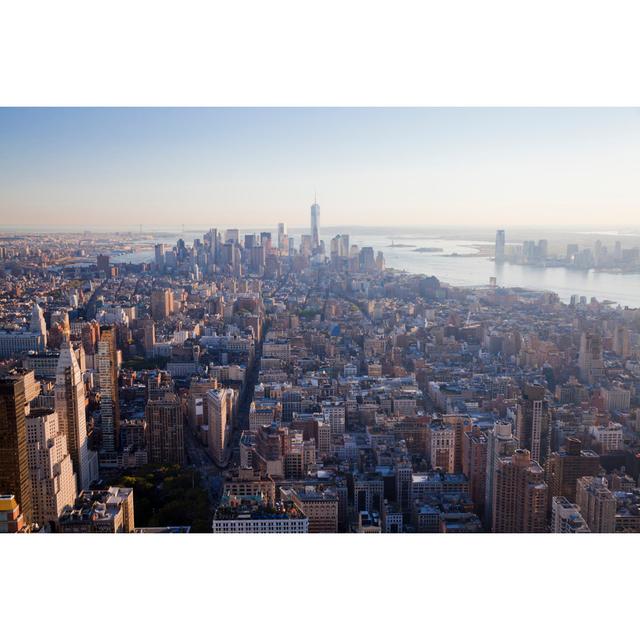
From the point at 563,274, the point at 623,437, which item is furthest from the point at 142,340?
the point at 623,437

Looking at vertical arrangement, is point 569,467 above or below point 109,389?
below

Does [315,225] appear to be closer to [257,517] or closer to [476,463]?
[476,463]

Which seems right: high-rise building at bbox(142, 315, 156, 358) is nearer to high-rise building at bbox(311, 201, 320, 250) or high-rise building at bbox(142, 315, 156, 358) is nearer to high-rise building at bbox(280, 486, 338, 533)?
high-rise building at bbox(311, 201, 320, 250)

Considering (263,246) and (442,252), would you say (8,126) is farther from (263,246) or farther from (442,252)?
(442,252)

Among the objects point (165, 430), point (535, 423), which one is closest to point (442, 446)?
point (535, 423)

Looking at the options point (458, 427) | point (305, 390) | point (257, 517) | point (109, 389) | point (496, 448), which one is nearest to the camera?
A: point (257, 517)

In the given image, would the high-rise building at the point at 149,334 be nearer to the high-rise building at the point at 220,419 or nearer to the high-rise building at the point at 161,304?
the high-rise building at the point at 161,304

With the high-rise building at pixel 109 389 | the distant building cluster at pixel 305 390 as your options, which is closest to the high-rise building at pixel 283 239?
the distant building cluster at pixel 305 390
